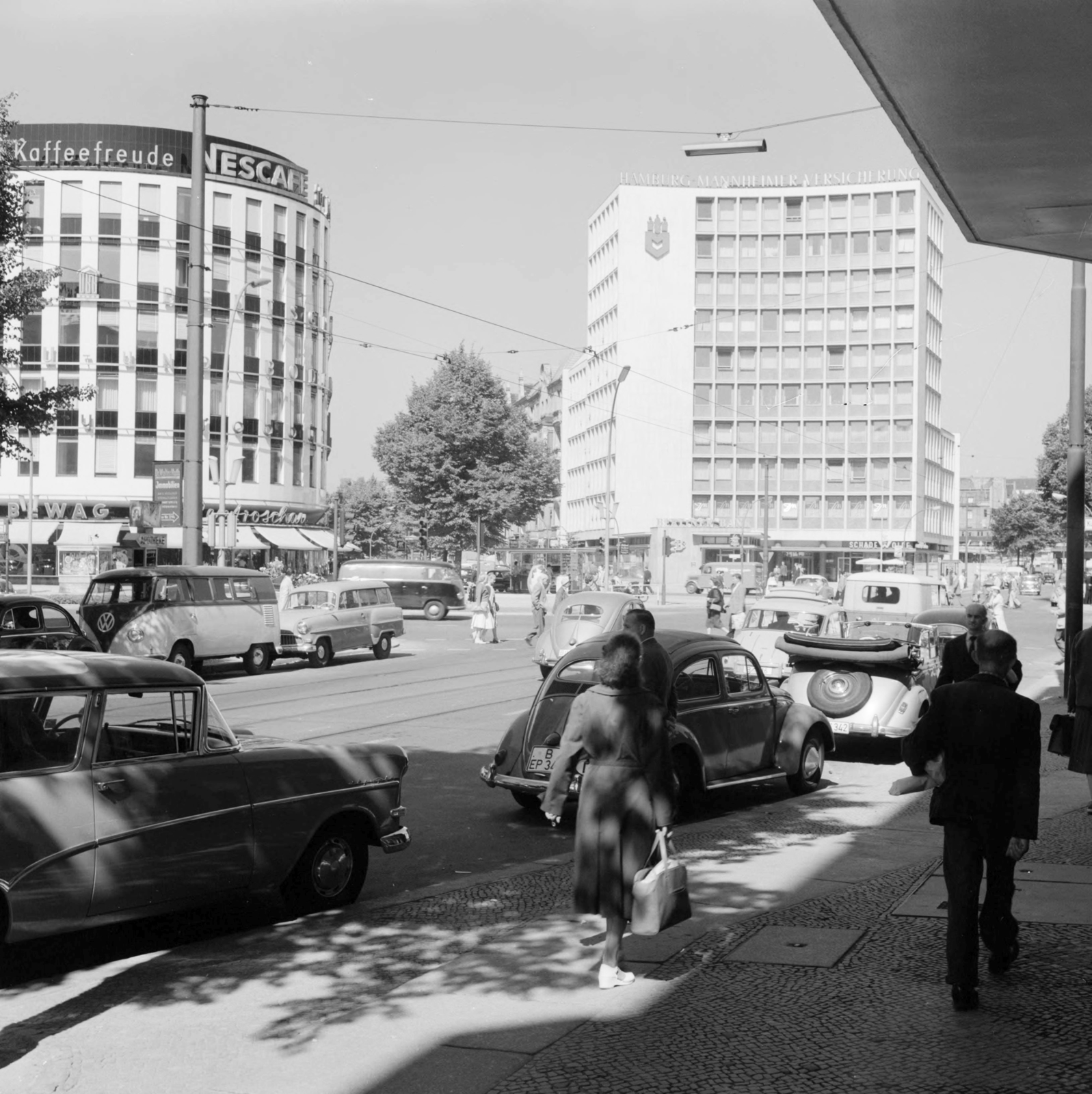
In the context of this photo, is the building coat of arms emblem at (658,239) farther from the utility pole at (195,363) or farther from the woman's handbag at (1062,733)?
the woman's handbag at (1062,733)

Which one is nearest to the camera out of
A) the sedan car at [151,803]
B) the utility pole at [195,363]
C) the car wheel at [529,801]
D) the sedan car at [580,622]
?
the sedan car at [151,803]

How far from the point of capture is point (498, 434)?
224 feet

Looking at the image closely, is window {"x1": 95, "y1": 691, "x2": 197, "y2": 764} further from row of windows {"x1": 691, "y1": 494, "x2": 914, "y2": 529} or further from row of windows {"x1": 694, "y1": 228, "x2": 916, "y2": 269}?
row of windows {"x1": 694, "y1": 228, "x2": 916, "y2": 269}

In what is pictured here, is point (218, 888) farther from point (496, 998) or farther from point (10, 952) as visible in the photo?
point (496, 998)

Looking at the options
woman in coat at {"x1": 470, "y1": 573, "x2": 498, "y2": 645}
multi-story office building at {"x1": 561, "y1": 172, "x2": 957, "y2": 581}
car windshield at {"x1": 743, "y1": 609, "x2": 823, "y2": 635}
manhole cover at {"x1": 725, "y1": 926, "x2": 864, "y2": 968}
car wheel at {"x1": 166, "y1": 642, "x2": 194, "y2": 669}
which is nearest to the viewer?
manhole cover at {"x1": 725, "y1": 926, "x2": 864, "y2": 968}

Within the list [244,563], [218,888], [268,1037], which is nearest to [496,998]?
[268,1037]

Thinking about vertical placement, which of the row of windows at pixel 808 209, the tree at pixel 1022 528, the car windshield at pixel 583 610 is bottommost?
the car windshield at pixel 583 610

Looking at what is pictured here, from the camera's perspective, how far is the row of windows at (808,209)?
9706cm

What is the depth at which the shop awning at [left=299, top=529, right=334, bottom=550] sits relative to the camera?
70812mm

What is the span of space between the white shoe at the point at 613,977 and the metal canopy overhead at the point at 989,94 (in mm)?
4226

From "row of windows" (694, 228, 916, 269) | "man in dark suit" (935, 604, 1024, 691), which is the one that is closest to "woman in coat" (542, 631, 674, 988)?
"man in dark suit" (935, 604, 1024, 691)

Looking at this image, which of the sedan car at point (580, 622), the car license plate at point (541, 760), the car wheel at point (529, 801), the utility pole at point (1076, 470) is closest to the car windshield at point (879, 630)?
the utility pole at point (1076, 470)

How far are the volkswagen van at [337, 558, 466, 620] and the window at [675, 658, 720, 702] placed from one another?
112ft

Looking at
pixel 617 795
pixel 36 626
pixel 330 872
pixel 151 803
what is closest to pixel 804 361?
pixel 36 626
